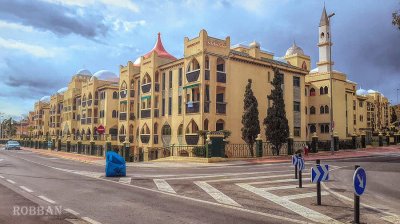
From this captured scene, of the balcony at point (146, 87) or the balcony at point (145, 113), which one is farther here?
the balcony at point (146, 87)

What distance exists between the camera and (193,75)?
112ft

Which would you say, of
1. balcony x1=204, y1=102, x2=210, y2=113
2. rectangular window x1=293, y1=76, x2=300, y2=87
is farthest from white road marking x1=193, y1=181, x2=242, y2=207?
rectangular window x1=293, y1=76, x2=300, y2=87

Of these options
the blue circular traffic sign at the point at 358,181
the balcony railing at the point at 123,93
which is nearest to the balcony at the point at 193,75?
the balcony railing at the point at 123,93

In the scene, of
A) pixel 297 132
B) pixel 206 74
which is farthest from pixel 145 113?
pixel 297 132

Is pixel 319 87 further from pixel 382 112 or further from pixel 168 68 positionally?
pixel 382 112

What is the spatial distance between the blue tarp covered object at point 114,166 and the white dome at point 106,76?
1729 inches

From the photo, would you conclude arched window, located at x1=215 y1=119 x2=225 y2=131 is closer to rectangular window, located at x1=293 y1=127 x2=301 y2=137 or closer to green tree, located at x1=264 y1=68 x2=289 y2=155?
green tree, located at x1=264 y1=68 x2=289 y2=155

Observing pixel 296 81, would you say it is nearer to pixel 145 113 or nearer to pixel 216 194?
pixel 145 113

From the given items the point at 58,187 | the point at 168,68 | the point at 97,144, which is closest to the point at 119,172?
the point at 58,187

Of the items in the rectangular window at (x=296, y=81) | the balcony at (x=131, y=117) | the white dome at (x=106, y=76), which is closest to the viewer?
the rectangular window at (x=296, y=81)

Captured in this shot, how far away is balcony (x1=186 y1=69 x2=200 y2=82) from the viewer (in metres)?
33.4

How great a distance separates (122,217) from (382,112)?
85.3 metres

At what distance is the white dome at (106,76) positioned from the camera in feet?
193

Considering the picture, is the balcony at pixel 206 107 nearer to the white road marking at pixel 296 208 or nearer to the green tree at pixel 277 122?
the green tree at pixel 277 122
